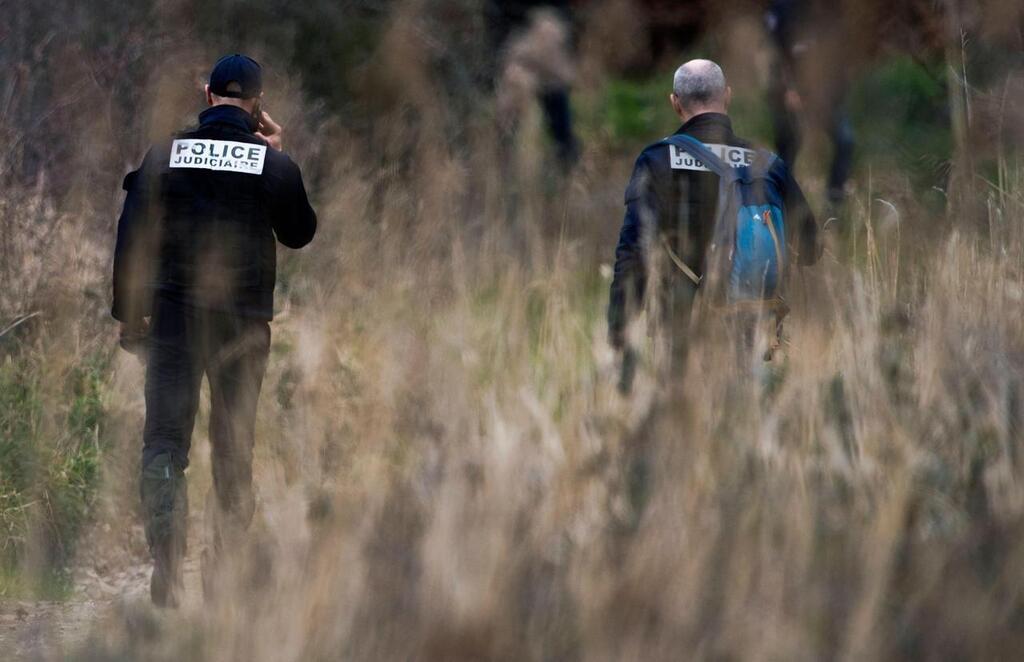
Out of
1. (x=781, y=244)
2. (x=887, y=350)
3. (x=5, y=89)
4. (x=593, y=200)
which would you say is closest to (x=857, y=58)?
(x=593, y=200)

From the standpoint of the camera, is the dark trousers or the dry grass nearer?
the dry grass

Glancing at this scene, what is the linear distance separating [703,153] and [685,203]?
178 mm

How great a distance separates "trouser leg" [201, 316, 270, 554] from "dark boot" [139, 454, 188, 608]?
0.14 metres

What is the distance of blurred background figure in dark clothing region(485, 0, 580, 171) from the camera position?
742cm

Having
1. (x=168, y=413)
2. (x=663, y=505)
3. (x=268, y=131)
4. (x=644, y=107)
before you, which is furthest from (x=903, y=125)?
(x=663, y=505)

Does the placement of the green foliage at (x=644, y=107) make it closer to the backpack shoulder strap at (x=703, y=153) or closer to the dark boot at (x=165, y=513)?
the backpack shoulder strap at (x=703, y=153)

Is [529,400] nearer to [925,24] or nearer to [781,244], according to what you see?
[781,244]

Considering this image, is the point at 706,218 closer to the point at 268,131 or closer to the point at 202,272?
the point at 268,131

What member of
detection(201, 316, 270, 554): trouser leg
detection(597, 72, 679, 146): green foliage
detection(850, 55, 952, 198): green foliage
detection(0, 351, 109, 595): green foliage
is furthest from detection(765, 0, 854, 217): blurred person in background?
detection(0, 351, 109, 595): green foliage

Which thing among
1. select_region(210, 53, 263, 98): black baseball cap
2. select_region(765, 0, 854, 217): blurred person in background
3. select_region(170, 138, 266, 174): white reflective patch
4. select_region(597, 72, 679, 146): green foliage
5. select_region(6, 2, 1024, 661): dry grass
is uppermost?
select_region(597, 72, 679, 146): green foliage

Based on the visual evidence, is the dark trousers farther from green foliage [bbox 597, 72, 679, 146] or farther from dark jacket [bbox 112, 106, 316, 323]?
green foliage [bbox 597, 72, 679, 146]

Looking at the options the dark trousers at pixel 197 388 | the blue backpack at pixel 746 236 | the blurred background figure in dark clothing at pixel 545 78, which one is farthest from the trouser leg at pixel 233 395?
the blurred background figure in dark clothing at pixel 545 78

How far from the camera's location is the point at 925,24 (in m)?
10.5

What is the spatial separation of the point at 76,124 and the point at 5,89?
347mm
